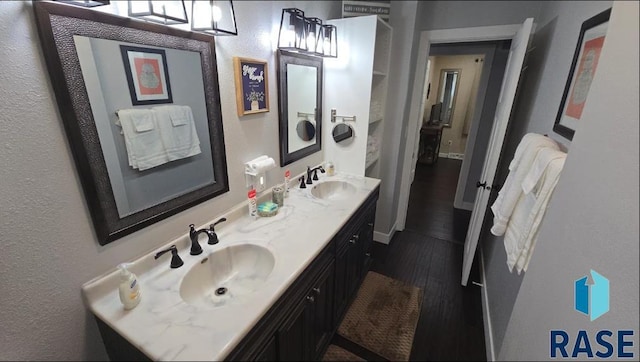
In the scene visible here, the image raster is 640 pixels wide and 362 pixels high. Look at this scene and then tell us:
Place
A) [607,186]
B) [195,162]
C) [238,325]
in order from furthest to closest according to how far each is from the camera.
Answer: [195,162]
[238,325]
[607,186]

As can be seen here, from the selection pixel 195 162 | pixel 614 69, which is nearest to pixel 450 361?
pixel 614 69

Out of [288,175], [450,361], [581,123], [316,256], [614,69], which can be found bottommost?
[450,361]

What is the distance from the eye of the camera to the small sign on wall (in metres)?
2.02

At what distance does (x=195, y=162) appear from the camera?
1214mm

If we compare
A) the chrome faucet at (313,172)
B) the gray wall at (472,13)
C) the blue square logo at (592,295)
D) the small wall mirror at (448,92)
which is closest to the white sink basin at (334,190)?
the chrome faucet at (313,172)

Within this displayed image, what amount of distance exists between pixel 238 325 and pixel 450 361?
1.49 meters

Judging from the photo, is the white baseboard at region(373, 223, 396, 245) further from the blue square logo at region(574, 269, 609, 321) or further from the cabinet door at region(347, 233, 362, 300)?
the blue square logo at region(574, 269, 609, 321)

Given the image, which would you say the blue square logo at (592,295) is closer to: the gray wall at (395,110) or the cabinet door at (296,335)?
the cabinet door at (296,335)

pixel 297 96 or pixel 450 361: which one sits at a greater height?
pixel 297 96

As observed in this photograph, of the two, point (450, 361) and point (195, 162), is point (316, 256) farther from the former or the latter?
point (450, 361)

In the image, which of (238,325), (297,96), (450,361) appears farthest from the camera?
(297,96)

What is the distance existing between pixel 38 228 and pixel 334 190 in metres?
1.69

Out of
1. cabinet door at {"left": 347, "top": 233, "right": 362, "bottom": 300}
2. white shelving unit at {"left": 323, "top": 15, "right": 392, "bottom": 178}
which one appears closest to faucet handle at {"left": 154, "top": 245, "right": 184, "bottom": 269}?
cabinet door at {"left": 347, "top": 233, "right": 362, "bottom": 300}

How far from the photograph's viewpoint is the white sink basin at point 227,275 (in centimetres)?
109
